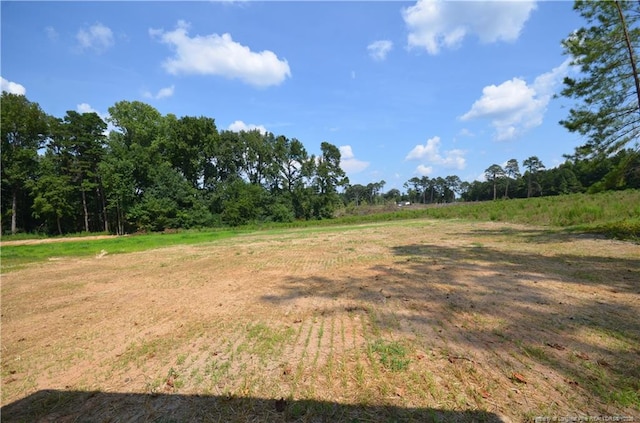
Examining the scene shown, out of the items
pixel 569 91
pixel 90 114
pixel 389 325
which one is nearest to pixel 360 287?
pixel 389 325

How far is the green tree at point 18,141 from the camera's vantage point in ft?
138

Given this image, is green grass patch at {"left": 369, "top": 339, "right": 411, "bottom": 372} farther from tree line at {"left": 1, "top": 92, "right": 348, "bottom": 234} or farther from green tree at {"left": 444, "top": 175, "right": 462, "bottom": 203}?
green tree at {"left": 444, "top": 175, "right": 462, "bottom": 203}

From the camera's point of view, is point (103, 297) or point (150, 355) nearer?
point (150, 355)

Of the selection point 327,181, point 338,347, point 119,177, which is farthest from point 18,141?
point 338,347

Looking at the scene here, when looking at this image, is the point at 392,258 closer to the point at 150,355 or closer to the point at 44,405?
the point at 150,355

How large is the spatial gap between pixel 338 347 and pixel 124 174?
51.4 metres

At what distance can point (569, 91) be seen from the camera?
1477 centimetres

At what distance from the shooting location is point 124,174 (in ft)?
148

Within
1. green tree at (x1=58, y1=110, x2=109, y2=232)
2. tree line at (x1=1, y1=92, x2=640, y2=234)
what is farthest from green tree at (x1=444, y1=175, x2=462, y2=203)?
green tree at (x1=58, y1=110, x2=109, y2=232)

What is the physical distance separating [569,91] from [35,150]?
6425 centimetres

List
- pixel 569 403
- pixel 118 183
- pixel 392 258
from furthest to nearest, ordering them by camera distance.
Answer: pixel 118 183 → pixel 392 258 → pixel 569 403

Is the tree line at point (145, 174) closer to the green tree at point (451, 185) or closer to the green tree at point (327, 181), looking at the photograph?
the green tree at point (327, 181)

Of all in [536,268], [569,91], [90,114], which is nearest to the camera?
[536,268]

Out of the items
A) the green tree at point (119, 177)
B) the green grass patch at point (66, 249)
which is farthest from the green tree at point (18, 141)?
the green grass patch at point (66, 249)
